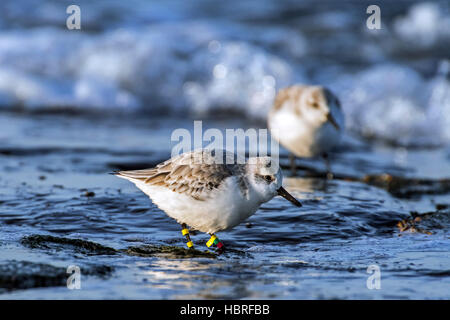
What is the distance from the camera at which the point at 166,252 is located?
6109mm

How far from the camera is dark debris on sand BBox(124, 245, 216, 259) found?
5988 millimetres

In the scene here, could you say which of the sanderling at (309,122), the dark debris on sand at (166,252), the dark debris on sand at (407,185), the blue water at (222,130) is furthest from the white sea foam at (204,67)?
the dark debris on sand at (166,252)

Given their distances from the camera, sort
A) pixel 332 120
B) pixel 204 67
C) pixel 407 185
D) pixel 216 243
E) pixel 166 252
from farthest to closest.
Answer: pixel 204 67, pixel 332 120, pixel 407 185, pixel 216 243, pixel 166 252

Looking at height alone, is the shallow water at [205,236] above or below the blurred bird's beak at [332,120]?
below

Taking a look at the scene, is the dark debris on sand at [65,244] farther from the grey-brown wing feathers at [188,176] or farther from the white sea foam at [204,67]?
the white sea foam at [204,67]

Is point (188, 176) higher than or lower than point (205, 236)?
higher

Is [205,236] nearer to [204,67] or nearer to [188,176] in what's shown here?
[188,176]

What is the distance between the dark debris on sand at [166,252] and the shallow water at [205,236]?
0.03 m

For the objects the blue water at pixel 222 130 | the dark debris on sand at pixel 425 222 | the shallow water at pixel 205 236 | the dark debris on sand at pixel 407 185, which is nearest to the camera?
the shallow water at pixel 205 236

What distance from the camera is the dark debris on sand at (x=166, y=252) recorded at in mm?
5988

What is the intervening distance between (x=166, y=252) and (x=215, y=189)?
748 mm

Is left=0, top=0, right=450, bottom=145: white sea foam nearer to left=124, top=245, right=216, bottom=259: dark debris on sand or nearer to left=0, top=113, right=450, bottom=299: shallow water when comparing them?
left=0, top=113, right=450, bottom=299: shallow water

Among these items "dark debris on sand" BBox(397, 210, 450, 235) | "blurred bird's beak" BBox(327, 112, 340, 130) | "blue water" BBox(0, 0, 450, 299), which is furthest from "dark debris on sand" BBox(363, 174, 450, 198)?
"dark debris on sand" BBox(397, 210, 450, 235)

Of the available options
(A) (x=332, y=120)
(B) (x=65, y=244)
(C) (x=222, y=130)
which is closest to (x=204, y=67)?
(C) (x=222, y=130)
